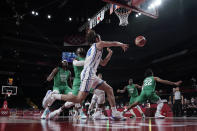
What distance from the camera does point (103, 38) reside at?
20766mm

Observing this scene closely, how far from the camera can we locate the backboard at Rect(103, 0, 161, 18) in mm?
7542

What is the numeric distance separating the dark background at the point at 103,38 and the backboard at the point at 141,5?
17.7 ft

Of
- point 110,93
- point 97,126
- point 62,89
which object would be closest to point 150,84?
point 110,93

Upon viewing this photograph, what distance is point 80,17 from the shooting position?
61.7 feet

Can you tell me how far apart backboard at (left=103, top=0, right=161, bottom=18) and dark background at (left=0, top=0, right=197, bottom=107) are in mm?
5401

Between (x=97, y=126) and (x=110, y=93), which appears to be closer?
(x=97, y=126)

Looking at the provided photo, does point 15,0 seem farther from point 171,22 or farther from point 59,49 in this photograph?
point 171,22

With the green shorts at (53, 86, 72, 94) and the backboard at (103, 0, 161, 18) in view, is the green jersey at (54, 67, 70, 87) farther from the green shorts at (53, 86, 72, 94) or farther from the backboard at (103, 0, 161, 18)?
the backboard at (103, 0, 161, 18)

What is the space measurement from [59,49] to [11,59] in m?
5.66

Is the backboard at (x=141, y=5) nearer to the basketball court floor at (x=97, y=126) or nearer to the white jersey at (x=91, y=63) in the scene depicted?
the white jersey at (x=91, y=63)

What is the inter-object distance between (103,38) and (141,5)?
12.2 meters

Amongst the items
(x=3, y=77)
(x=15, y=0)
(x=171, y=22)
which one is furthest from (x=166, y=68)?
(x=3, y=77)

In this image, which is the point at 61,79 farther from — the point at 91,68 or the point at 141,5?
the point at 141,5

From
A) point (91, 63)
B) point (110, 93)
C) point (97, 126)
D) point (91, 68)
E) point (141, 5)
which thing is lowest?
point (97, 126)
